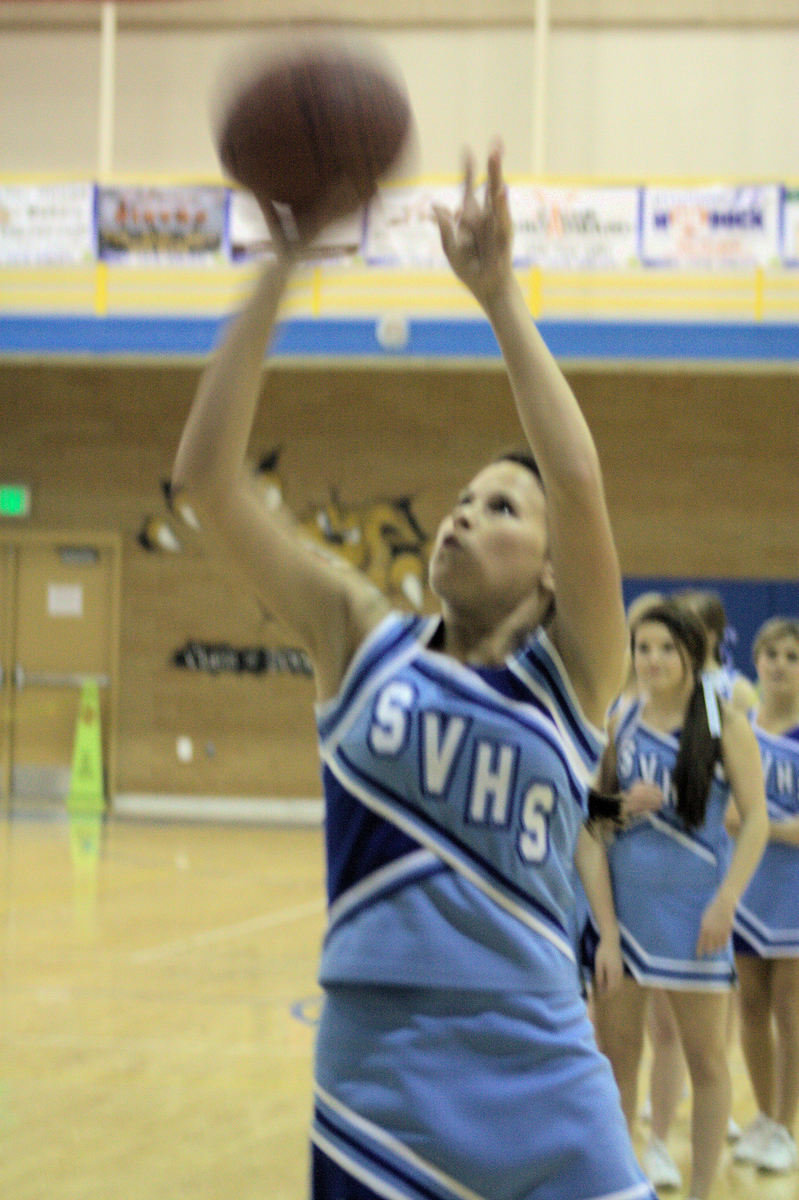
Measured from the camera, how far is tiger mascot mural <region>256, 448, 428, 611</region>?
41.0 ft

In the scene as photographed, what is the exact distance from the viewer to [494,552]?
66.3 inches

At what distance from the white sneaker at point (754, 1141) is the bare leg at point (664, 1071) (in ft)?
0.89

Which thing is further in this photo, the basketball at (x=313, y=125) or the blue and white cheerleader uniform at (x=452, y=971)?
the basketball at (x=313, y=125)

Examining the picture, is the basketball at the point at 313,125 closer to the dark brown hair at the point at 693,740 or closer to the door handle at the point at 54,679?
the dark brown hair at the point at 693,740

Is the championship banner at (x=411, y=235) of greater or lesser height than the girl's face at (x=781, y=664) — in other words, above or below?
above

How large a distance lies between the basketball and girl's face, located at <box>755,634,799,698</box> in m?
3.02

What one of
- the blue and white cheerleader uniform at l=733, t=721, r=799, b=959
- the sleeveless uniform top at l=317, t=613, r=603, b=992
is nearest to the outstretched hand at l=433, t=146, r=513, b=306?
the sleeveless uniform top at l=317, t=613, r=603, b=992

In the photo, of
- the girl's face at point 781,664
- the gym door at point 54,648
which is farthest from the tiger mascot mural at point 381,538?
the girl's face at point 781,664

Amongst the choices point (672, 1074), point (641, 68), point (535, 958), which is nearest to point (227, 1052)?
point (672, 1074)

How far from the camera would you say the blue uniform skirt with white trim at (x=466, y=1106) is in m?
1.52

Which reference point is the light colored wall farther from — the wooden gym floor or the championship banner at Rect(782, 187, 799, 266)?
the wooden gym floor

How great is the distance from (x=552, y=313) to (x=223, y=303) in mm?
2571

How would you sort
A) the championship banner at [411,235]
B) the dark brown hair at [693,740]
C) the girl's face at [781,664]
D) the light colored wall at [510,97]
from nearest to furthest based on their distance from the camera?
the dark brown hair at [693,740] < the girl's face at [781,664] < the championship banner at [411,235] < the light colored wall at [510,97]

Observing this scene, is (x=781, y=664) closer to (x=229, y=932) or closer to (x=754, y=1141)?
(x=754, y=1141)
